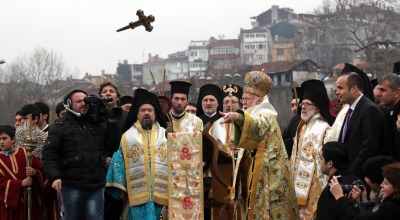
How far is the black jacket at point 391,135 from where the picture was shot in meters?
5.02

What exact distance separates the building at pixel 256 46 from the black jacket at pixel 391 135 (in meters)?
82.8

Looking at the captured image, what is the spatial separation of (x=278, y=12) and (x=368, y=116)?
97.0 metres

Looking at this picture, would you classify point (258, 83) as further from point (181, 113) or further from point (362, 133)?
point (181, 113)

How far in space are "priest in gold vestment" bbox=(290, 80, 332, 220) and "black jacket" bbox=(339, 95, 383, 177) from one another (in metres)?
1.00

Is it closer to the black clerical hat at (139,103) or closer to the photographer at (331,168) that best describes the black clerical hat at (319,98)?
the photographer at (331,168)

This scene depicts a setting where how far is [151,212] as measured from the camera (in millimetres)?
6148

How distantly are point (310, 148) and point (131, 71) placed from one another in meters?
90.3

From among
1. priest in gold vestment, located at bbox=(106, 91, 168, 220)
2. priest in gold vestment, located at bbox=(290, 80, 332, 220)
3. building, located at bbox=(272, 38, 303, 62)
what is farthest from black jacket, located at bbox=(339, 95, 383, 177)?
building, located at bbox=(272, 38, 303, 62)

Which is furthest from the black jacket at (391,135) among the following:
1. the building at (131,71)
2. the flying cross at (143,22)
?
the building at (131,71)

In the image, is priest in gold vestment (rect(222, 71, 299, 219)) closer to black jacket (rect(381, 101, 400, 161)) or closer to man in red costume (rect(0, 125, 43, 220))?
black jacket (rect(381, 101, 400, 161))

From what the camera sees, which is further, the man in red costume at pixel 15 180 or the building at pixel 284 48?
the building at pixel 284 48

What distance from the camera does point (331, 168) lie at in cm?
494

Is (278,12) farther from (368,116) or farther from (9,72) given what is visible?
(368,116)

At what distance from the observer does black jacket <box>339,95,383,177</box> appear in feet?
16.5
